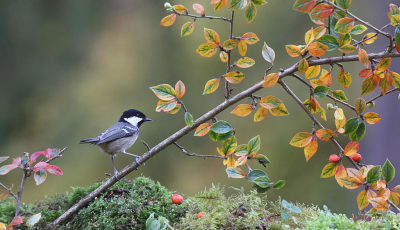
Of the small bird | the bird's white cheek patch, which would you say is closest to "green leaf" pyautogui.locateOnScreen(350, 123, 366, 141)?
the small bird

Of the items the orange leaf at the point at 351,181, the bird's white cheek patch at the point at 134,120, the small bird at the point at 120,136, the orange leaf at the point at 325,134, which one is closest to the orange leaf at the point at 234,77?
the orange leaf at the point at 325,134

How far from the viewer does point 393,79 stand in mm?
723

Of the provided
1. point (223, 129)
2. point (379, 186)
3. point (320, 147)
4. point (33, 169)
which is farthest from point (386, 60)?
point (320, 147)

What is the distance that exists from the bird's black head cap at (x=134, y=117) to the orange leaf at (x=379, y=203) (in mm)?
1101

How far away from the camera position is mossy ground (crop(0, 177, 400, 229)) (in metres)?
0.75

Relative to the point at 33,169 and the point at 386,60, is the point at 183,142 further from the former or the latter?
the point at 386,60

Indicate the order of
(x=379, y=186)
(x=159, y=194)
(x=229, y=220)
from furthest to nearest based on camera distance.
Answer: (x=159, y=194), (x=229, y=220), (x=379, y=186)

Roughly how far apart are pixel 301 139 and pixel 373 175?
18 centimetres

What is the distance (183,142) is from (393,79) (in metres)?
1.49

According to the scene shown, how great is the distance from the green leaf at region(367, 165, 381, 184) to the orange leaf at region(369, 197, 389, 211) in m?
0.04

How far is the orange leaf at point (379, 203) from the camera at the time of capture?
0.66 meters

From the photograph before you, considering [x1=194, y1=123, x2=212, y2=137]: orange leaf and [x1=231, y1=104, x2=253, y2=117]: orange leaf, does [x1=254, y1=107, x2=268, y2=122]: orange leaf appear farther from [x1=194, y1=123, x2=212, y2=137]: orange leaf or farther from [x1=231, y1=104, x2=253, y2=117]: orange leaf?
[x1=194, y1=123, x2=212, y2=137]: orange leaf

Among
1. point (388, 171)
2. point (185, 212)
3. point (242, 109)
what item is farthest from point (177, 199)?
point (388, 171)

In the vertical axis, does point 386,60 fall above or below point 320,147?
above
